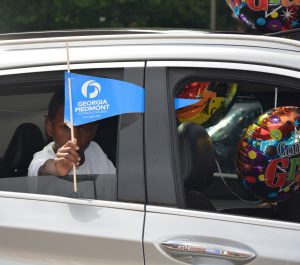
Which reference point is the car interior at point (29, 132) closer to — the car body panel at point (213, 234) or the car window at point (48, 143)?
the car window at point (48, 143)

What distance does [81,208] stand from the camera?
2328mm

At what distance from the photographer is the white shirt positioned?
257 cm

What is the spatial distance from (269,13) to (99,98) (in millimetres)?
936

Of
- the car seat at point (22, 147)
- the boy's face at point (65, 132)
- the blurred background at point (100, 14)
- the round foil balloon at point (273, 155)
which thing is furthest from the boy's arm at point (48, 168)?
the blurred background at point (100, 14)

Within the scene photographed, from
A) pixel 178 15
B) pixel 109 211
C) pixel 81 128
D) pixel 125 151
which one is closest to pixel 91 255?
pixel 109 211

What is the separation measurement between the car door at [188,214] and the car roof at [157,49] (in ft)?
0.11

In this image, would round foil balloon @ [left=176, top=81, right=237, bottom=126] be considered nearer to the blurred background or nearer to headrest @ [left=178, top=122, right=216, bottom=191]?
headrest @ [left=178, top=122, right=216, bottom=191]

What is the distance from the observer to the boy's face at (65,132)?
8.67 feet

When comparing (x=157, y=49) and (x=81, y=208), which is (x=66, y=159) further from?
(x=157, y=49)

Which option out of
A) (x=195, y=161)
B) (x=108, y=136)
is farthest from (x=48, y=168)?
(x=195, y=161)

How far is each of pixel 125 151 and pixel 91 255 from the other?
39 centimetres

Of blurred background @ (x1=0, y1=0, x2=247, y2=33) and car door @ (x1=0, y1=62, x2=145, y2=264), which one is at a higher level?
blurred background @ (x1=0, y1=0, x2=247, y2=33)

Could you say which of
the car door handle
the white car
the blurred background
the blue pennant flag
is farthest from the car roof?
the blurred background

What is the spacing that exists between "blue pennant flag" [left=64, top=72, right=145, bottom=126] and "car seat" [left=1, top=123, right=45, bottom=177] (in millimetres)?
589
